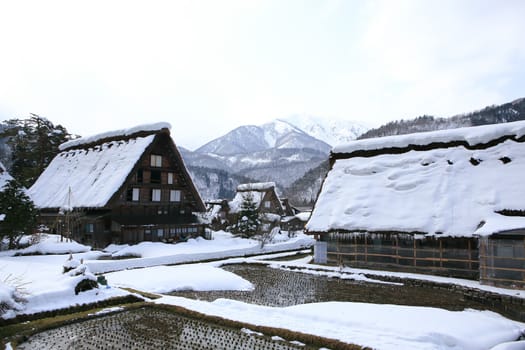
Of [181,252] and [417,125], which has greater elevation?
[417,125]

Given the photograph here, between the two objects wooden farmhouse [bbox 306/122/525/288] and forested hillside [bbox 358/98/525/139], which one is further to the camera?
forested hillside [bbox 358/98/525/139]

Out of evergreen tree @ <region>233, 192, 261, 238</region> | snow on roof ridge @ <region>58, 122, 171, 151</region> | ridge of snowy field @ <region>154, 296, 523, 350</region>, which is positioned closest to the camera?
ridge of snowy field @ <region>154, 296, 523, 350</region>

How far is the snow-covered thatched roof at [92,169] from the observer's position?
27141mm

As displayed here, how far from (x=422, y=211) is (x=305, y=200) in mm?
87073

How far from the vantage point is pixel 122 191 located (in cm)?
2709

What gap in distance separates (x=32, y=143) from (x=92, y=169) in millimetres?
17295

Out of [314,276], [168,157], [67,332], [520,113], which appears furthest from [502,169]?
[520,113]

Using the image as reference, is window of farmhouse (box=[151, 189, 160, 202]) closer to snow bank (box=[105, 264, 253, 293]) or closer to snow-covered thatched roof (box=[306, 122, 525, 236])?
snow bank (box=[105, 264, 253, 293])

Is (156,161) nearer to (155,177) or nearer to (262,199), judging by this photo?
(155,177)

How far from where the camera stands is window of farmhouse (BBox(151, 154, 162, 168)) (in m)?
30.4

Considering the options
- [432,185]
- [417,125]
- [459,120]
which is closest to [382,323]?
[432,185]

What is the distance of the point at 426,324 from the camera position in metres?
9.57

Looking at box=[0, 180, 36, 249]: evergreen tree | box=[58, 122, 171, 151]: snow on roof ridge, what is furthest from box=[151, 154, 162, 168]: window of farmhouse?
box=[0, 180, 36, 249]: evergreen tree

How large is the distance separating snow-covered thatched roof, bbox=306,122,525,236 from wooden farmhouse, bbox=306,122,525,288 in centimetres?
5
